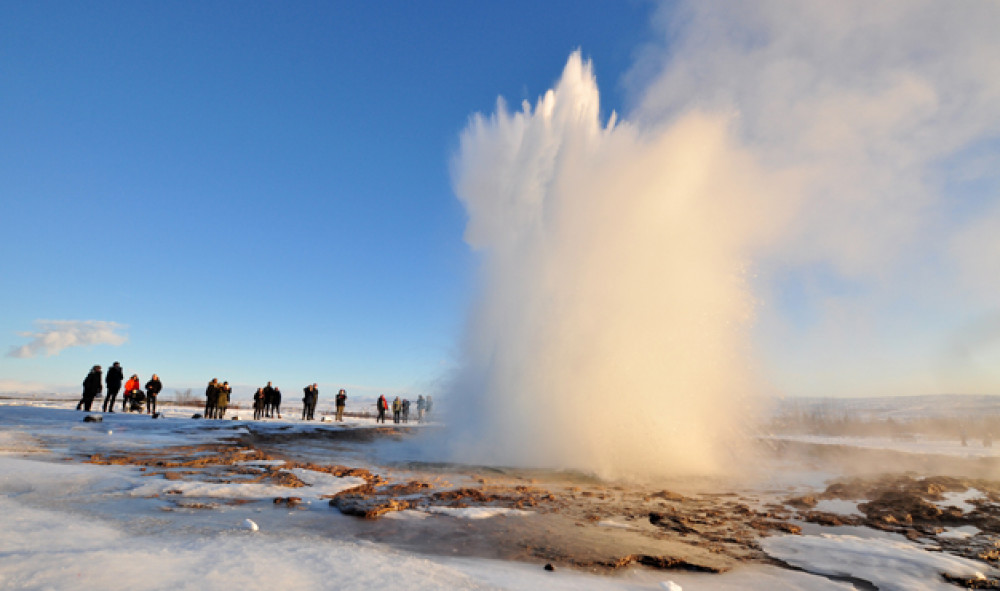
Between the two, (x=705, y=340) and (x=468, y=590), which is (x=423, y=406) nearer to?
(x=705, y=340)

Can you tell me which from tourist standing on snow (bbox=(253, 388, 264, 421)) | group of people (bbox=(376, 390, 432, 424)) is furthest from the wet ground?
group of people (bbox=(376, 390, 432, 424))

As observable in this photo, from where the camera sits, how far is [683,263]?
13664 mm

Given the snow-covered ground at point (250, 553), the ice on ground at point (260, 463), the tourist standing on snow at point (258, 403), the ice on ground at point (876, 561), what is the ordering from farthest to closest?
1. the tourist standing on snow at point (258, 403)
2. the ice on ground at point (260, 463)
3. the ice on ground at point (876, 561)
4. the snow-covered ground at point (250, 553)

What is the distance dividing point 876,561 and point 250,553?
17.9 ft

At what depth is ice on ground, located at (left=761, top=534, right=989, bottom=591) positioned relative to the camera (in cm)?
405

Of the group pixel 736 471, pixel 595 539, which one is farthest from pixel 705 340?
pixel 595 539

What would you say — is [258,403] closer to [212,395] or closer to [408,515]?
[212,395]

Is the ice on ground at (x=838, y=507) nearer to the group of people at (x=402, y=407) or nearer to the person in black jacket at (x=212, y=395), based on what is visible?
the person in black jacket at (x=212, y=395)

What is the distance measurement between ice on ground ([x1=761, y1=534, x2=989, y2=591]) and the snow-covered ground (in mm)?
13

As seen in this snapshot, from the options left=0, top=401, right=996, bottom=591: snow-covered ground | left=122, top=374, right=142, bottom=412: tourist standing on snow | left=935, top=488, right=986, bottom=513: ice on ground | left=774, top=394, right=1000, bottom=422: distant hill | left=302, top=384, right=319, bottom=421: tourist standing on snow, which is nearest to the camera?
left=0, top=401, right=996, bottom=591: snow-covered ground

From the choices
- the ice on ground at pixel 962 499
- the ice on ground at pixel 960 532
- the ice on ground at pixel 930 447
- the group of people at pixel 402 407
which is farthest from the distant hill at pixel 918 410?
the ice on ground at pixel 960 532

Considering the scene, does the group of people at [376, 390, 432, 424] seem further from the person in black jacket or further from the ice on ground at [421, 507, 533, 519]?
the ice on ground at [421, 507, 533, 519]

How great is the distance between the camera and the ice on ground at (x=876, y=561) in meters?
4.05

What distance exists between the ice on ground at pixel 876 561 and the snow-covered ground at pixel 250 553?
0.01 m
